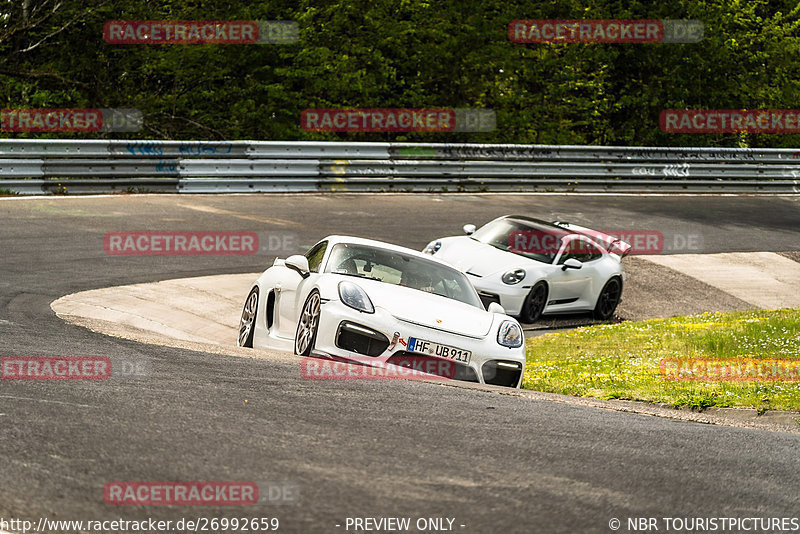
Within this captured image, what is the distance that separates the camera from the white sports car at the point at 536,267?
14.1 m

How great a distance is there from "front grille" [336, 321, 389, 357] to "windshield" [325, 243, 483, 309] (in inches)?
46.6

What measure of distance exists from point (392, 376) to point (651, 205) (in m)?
19.0

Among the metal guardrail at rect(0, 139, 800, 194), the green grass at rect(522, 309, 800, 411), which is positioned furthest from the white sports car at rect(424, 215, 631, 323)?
the metal guardrail at rect(0, 139, 800, 194)

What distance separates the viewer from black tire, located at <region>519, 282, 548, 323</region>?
46.7 feet

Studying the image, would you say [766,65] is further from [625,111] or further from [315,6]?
[315,6]

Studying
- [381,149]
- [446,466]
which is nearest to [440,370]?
[446,466]

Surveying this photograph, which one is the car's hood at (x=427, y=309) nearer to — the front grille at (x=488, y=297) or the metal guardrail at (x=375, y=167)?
the front grille at (x=488, y=297)

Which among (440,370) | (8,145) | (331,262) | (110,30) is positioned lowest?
(440,370)

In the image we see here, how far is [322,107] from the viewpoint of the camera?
27.0m

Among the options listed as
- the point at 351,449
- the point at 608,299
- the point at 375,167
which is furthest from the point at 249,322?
the point at 375,167

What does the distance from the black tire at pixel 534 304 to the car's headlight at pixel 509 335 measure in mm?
4912

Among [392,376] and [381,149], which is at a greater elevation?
[381,149]

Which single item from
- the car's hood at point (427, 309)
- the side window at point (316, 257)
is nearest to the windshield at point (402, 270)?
the side window at point (316, 257)

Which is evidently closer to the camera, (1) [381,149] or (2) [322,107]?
(1) [381,149]
